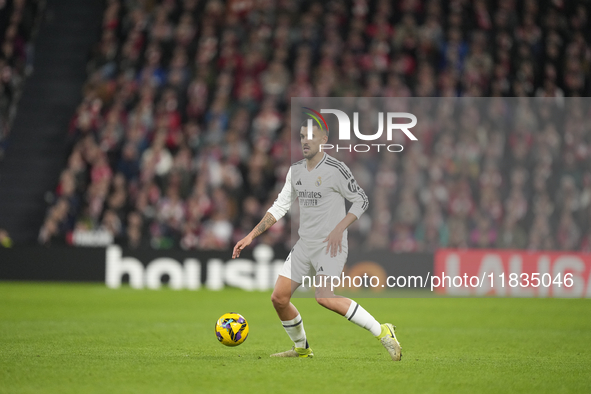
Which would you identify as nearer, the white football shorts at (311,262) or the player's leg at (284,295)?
the white football shorts at (311,262)

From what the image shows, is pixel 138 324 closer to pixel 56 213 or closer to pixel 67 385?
pixel 67 385

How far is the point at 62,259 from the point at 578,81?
41.3 ft

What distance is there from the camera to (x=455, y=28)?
21.0 metres

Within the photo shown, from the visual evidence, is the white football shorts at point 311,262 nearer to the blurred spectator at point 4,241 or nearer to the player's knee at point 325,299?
the player's knee at point 325,299

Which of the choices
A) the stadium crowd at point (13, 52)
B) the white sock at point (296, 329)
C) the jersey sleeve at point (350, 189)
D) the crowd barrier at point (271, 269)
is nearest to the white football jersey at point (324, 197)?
the jersey sleeve at point (350, 189)

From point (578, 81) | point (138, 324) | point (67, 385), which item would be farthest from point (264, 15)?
point (67, 385)

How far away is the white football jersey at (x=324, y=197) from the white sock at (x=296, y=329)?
750mm

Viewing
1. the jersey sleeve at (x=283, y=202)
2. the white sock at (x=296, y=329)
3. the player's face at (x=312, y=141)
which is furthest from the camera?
the jersey sleeve at (x=283, y=202)

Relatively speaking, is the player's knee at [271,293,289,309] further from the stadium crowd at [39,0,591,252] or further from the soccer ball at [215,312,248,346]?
the stadium crowd at [39,0,591,252]

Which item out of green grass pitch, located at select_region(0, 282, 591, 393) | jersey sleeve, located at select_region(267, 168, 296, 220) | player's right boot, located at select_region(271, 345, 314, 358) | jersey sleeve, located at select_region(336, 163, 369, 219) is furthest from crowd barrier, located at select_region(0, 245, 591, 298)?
jersey sleeve, located at select_region(336, 163, 369, 219)

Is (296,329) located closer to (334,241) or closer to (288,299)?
(288,299)

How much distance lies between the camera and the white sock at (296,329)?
7754mm

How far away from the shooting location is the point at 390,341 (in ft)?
24.9

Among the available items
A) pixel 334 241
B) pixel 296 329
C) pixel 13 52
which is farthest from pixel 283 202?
pixel 13 52
